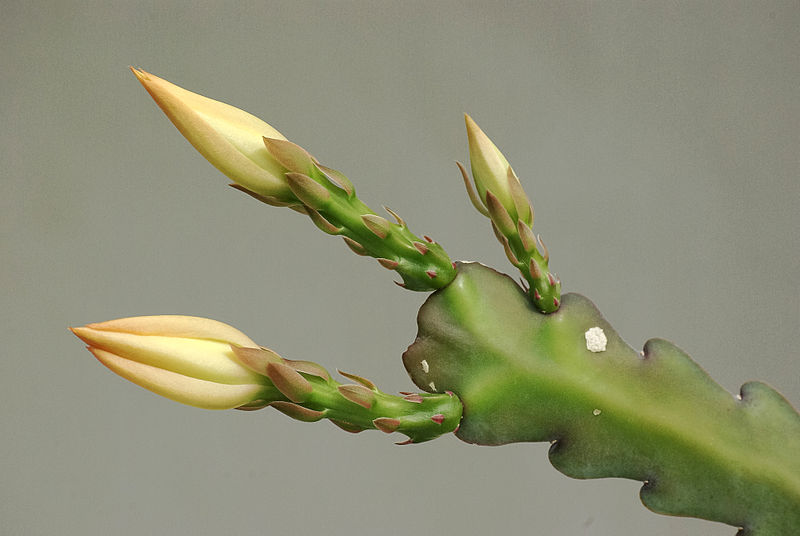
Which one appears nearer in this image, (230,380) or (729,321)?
(230,380)

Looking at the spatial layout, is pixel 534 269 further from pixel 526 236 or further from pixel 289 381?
pixel 289 381

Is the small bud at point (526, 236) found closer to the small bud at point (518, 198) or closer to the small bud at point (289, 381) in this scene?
the small bud at point (518, 198)

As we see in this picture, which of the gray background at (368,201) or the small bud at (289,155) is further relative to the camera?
the gray background at (368,201)

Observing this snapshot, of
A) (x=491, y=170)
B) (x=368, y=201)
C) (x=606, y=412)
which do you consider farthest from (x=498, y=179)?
(x=368, y=201)

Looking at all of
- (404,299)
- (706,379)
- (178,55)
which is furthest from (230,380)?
(178,55)

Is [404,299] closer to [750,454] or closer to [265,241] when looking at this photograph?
[265,241]

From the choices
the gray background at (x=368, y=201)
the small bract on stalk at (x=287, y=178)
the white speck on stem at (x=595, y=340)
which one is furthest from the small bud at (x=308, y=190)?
the gray background at (x=368, y=201)
